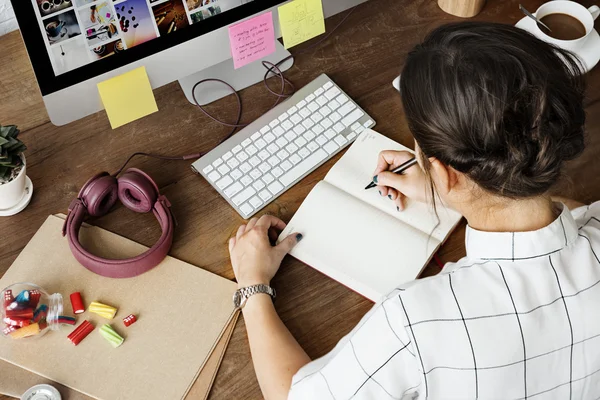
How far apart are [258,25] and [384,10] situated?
330mm

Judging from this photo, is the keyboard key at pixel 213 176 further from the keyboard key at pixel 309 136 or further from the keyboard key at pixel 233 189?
the keyboard key at pixel 309 136

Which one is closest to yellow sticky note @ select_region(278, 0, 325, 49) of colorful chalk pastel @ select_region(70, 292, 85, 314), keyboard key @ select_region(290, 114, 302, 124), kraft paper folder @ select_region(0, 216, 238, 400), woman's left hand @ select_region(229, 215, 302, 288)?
keyboard key @ select_region(290, 114, 302, 124)

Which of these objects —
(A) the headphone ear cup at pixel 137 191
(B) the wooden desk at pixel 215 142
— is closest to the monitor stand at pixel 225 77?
(B) the wooden desk at pixel 215 142

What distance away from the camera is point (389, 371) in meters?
0.76

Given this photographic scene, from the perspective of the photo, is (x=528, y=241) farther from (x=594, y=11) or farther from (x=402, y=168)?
(x=594, y=11)

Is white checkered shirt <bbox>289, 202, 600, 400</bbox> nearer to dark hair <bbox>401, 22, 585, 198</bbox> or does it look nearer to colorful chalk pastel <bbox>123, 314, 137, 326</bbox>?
dark hair <bbox>401, 22, 585, 198</bbox>

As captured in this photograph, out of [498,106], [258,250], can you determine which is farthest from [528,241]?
[258,250]

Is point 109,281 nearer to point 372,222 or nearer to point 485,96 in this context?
point 372,222

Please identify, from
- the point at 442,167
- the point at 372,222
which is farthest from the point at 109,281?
the point at 442,167

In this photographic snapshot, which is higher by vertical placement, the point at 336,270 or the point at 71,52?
the point at 71,52

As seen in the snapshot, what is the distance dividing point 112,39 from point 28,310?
1.34ft

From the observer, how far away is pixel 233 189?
1.05m

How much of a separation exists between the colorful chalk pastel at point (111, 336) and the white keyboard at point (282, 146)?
0.27 meters

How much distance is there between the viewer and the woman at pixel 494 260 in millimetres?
707
